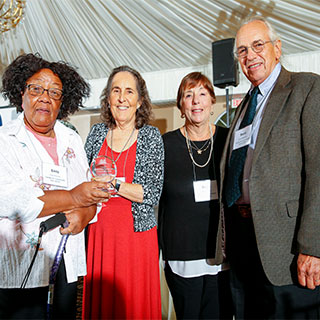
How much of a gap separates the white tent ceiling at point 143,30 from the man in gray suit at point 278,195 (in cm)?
279

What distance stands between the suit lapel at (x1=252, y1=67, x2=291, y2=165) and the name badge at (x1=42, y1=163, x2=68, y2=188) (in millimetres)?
875

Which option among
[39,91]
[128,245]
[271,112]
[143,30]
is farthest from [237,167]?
[143,30]

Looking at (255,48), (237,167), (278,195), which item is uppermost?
(255,48)

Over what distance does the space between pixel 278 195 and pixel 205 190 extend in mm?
647

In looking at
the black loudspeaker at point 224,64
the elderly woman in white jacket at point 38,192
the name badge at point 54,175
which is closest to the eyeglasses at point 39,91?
the elderly woman in white jacket at point 38,192

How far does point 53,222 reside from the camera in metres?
1.30

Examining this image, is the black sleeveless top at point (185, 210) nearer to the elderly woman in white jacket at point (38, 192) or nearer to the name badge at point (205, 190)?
the name badge at point (205, 190)

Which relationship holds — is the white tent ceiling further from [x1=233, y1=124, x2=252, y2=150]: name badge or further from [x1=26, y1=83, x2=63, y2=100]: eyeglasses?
[x1=26, y1=83, x2=63, y2=100]: eyeglasses

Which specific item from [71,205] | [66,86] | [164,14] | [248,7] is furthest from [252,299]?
[164,14]

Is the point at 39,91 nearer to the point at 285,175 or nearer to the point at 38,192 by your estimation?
the point at 38,192

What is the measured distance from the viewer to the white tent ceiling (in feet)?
13.2

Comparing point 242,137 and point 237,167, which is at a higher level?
point 242,137

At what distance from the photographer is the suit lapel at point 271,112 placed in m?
1.42

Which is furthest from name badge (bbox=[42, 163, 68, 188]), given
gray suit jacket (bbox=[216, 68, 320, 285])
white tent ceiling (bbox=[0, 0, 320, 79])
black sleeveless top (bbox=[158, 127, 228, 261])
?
white tent ceiling (bbox=[0, 0, 320, 79])
